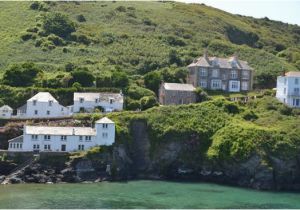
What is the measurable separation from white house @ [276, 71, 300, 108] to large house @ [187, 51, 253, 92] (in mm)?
12641

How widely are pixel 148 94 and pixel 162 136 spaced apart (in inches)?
642

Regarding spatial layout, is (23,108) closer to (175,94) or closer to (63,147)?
(63,147)

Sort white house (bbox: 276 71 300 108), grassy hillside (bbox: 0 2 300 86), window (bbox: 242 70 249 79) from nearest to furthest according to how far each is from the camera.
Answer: white house (bbox: 276 71 300 108) → window (bbox: 242 70 249 79) → grassy hillside (bbox: 0 2 300 86)

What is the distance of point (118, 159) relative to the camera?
90500 mm

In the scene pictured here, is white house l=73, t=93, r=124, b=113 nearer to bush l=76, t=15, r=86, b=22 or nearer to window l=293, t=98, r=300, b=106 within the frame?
window l=293, t=98, r=300, b=106

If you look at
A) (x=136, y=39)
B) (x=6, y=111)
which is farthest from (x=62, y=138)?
(x=136, y=39)

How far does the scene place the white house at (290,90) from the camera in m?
111

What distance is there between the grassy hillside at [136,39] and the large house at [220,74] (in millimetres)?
9703

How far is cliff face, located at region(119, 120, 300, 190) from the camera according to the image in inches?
3482

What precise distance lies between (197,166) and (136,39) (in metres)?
61.1

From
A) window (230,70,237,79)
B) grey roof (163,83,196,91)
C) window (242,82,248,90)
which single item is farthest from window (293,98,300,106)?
grey roof (163,83,196,91)

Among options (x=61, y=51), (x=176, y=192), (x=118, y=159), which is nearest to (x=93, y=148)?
(x=118, y=159)

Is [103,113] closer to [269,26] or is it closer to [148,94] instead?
[148,94]

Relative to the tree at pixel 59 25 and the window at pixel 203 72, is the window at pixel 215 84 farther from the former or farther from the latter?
the tree at pixel 59 25
